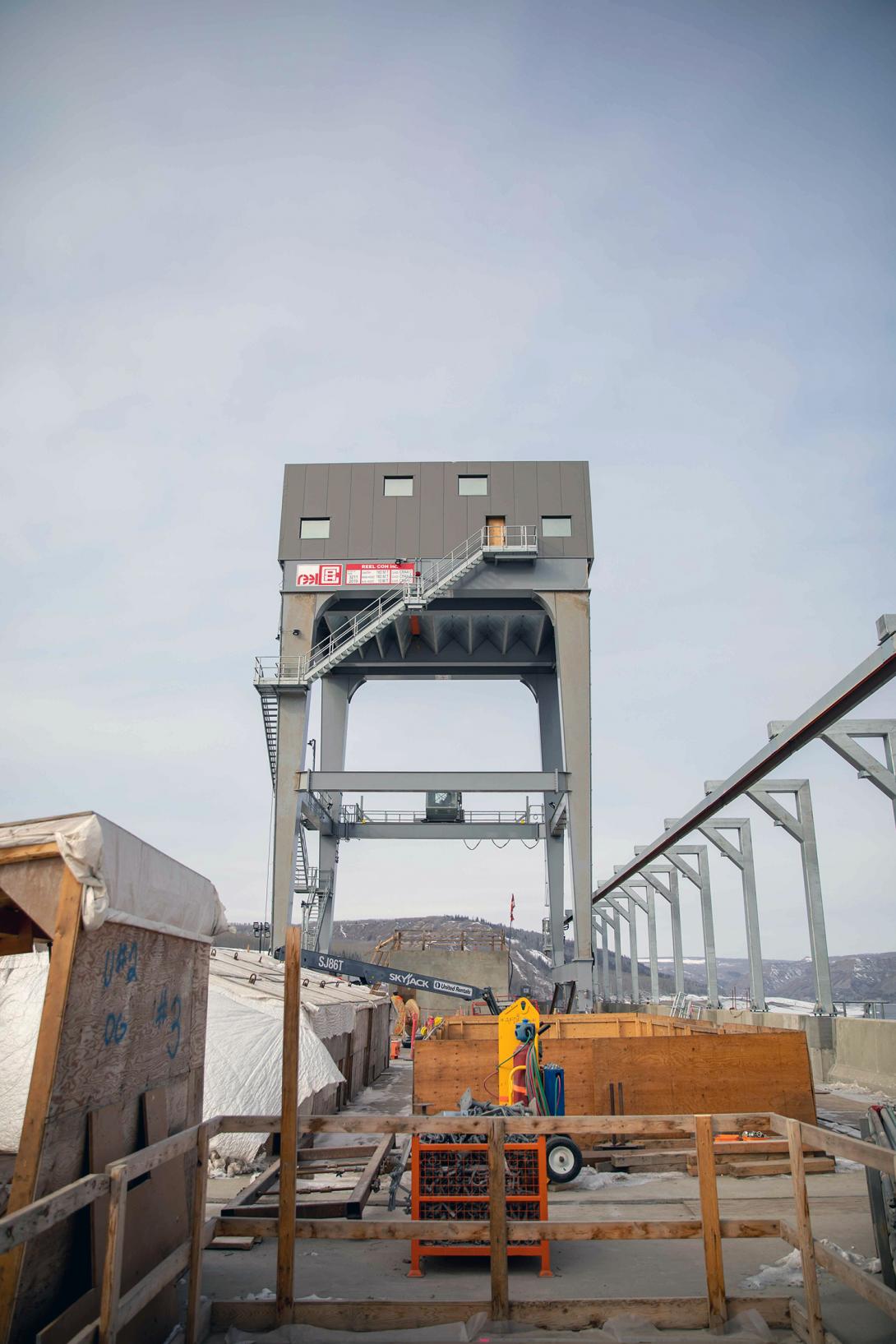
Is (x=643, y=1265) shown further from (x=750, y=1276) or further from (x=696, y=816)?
(x=696, y=816)

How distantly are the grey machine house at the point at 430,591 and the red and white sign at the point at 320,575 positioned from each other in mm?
38

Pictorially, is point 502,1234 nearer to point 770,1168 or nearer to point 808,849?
point 770,1168

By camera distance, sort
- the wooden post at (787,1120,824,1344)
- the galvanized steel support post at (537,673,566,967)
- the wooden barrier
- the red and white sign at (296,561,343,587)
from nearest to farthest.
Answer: the wooden post at (787,1120,824,1344) < the wooden barrier < the red and white sign at (296,561,343,587) < the galvanized steel support post at (537,673,566,967)

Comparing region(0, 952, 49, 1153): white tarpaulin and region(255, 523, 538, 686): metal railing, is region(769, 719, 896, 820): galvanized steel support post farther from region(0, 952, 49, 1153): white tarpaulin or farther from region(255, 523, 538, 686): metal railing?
region(255, 523, 538, 686): metal railing

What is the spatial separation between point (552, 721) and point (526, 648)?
3.04 meters

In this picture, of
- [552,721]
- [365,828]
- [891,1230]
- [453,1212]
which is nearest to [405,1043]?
[365,828]

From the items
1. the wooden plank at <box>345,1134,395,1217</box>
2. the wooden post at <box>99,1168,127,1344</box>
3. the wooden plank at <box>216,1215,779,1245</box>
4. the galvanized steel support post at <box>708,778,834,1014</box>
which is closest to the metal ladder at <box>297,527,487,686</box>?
the galvanized steel support post at <box>708,778,834,1014</box>

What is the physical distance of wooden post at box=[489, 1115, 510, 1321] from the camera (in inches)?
204

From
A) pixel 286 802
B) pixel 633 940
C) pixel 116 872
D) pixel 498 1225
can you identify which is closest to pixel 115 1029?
pixel 116 872

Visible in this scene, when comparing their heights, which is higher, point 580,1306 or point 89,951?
point 89,951

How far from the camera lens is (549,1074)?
10.1 meters

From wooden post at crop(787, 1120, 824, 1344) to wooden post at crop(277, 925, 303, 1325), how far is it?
2811 mm

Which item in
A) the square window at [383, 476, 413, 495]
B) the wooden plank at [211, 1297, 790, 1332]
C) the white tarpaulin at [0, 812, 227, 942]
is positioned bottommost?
the wooden plank at [211, 1297, 790, 1332]

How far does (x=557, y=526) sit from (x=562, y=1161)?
75.2 feet
